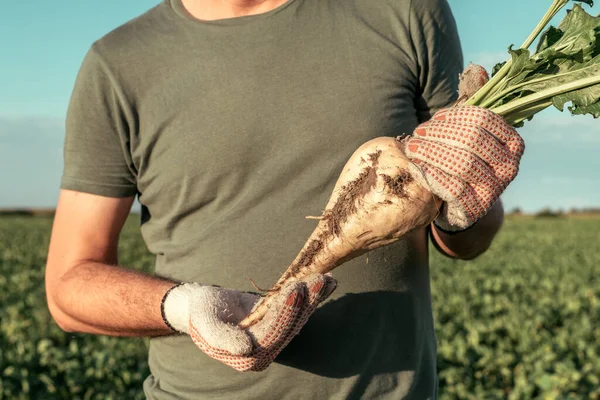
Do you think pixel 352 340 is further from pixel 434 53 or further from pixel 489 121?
pixel 434 53

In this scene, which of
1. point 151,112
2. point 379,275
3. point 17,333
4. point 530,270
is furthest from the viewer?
point 530,270

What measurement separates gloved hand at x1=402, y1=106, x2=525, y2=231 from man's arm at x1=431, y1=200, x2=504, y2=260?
0.44 meters

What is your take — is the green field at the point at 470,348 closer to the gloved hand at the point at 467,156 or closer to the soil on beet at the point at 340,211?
the soil on beet at the point at 340,211

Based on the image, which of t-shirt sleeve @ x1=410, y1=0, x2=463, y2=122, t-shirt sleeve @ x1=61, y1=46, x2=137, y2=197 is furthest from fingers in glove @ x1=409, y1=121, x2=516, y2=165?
t-shirt sleeve @ x1=61, y1=46, x2=137, y2=197

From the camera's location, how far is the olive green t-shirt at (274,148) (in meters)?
2.11

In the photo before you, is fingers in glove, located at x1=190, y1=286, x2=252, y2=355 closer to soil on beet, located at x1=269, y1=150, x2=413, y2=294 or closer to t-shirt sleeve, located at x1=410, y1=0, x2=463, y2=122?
soil on beet, located at x1=269, y1=150, x2=413, y2=294

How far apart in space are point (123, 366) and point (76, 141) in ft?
13.4

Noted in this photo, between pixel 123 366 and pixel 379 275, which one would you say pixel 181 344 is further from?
pixel 123 366

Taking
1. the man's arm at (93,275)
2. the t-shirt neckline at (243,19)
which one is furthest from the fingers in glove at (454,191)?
the man's arm at (93,275)

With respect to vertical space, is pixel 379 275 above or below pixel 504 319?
above

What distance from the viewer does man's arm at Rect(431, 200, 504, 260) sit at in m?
2.32

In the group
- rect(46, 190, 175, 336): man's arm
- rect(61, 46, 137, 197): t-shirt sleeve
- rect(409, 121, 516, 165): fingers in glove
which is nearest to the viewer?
rect(409, 121, 516, 165): fingers in glove

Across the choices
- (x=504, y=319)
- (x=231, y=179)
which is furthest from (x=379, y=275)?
(x=504, y=319)

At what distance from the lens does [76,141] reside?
236cm
